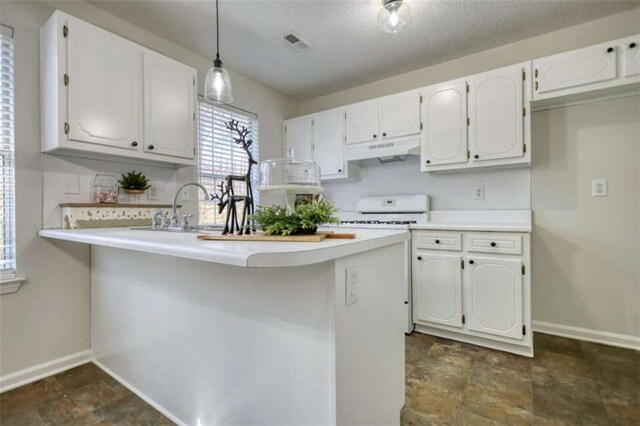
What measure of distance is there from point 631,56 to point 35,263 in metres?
4.10

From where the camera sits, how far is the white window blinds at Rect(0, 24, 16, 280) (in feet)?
6.04

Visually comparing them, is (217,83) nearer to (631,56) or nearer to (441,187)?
(441,187)

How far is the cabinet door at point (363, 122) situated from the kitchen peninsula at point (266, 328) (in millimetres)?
1870

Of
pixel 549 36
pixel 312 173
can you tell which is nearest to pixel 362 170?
pixel 549 36

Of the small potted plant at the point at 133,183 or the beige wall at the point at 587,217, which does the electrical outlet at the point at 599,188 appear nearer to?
the beige wall at the point at 587,217

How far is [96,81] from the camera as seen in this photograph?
6.31 feet

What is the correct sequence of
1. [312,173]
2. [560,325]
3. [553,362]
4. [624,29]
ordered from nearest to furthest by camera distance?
[312,173]
[553,362]
[624,29]
[560,325]

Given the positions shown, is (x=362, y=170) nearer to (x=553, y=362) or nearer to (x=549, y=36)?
(x=549, y=36)

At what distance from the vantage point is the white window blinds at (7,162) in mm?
1842

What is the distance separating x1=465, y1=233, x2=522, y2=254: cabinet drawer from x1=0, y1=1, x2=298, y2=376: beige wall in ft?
9.15

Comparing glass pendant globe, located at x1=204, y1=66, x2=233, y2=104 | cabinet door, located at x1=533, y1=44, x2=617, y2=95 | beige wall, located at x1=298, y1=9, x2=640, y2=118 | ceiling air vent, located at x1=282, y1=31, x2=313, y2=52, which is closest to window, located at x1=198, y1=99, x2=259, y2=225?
ceiling air vent, located at x1=282, y1=31, x2=313, y2=52

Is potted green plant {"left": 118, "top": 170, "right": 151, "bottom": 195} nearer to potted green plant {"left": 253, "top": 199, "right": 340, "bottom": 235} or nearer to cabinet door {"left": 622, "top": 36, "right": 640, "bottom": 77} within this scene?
potted green plant {"left": 253, "top": 199, "right": 340, "bottom": 235}

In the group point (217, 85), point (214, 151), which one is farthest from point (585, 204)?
point (214, 151)

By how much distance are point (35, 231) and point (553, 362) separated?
3459 mm
